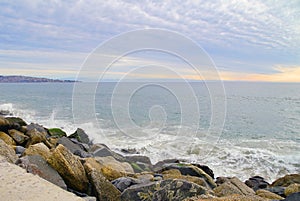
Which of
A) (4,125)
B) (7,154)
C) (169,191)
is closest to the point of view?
(169,191)

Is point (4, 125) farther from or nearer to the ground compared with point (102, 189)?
nearer to the ground

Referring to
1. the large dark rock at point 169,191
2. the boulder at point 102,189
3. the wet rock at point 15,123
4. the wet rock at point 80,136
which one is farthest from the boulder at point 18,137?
the large dark rock at point 169,191

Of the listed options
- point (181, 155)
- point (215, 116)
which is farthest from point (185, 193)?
point (215, 116)

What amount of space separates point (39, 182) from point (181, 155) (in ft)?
36.8

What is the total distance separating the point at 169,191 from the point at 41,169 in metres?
1.66

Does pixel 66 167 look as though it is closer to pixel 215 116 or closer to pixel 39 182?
pixel 39 182

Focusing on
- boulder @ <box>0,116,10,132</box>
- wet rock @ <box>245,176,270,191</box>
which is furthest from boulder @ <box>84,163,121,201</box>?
wet rock @ <box>245,176,270,191</box>

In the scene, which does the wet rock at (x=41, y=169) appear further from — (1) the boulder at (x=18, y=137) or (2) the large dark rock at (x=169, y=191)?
(1) the boulder at (x=18, y=137)

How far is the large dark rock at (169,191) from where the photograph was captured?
3346 mm

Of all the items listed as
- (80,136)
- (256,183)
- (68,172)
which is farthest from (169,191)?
(80,136)

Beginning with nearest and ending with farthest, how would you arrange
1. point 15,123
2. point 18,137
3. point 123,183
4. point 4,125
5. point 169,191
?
point 169,191 → point 123,183 → point 18,137 → point 4,125 → point 15,123

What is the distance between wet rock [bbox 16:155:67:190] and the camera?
11.9 feet

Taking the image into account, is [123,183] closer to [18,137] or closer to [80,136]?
[18,137]

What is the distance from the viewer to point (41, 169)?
383cm
